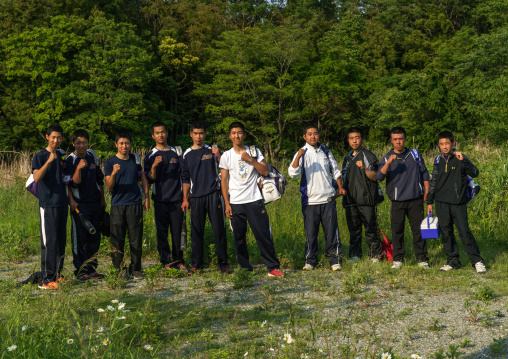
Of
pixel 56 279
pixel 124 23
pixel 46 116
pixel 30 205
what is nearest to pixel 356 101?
pixel 124 23

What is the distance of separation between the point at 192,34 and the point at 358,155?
38267mm

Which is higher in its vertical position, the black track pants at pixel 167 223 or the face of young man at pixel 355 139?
the face of young man at pixel 355 139

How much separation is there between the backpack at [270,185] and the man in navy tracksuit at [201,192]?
547mm

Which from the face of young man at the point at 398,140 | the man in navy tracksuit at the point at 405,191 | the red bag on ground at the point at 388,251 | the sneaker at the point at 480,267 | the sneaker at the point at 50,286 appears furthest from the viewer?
the red bag on ground at the point at 388,251

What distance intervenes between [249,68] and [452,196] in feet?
110

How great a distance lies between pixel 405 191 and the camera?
7023 millimetres

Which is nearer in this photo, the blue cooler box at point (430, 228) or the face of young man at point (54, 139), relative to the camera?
the face of young man at point (54, 139)

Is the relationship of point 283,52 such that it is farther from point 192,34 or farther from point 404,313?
point 404,313

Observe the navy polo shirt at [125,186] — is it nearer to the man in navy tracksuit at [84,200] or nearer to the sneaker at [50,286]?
the man in navy tracksuit at [84,200]

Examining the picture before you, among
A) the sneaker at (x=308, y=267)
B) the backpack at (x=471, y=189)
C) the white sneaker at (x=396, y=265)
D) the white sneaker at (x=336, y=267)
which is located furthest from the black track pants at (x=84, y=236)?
the backpack at (x=471, y=189)

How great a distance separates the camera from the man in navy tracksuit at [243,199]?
643 centimetres

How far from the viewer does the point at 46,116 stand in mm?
32844

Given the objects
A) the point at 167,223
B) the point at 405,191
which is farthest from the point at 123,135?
the point at 405,191

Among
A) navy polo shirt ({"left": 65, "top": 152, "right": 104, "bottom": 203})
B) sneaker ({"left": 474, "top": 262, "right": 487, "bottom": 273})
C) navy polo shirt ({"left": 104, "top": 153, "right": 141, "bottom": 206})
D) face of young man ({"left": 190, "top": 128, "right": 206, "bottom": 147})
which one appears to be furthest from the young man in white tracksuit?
navy polo shirt ({"left": 65, "top": 152, "right": 104, "bottom": 203})
